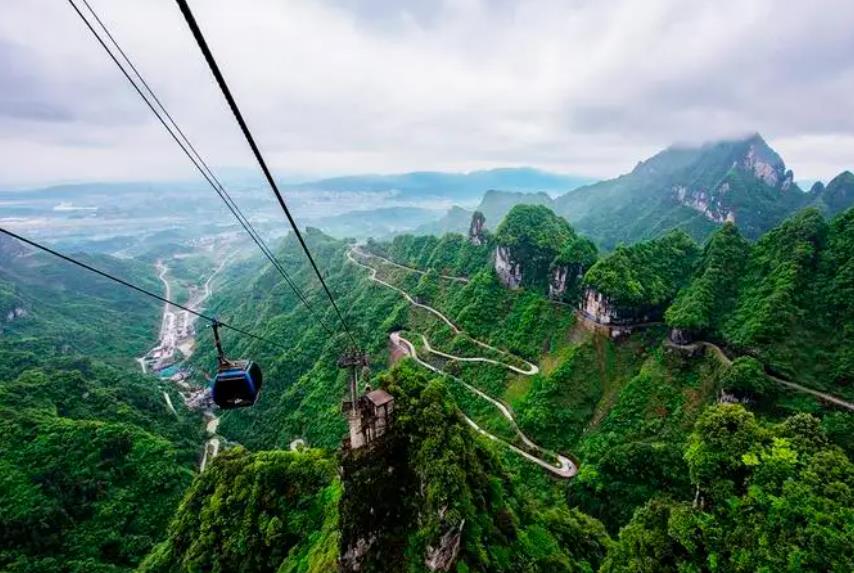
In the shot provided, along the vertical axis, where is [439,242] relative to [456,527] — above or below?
above

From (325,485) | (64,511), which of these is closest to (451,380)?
(325,485)

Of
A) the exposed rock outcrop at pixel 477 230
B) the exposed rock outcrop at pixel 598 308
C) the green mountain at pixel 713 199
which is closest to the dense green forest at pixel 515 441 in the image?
the exposed rock outcrop at pixel 598 308

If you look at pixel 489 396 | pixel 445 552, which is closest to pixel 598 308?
pixel 489 396

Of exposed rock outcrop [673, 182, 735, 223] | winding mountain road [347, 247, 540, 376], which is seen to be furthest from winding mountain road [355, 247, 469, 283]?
exposed rock outcrop [673, 182, 735, 223]

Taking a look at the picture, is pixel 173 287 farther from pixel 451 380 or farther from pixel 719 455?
pixel 719 455

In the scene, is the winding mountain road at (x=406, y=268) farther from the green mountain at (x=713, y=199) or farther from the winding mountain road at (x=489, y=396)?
the green mountain at (x=713, y=199)

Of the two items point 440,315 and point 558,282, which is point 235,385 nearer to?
→ point 558,282
